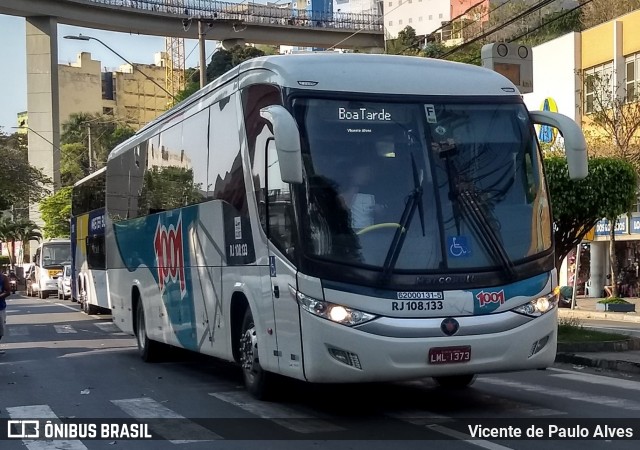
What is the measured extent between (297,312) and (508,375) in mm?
4969

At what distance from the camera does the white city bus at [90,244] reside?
1028 inches

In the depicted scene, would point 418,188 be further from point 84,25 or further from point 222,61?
point 222,61

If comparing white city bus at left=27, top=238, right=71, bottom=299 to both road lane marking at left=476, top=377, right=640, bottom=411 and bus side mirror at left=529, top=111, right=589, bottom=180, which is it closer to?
road lane marking at left=476, top=377, right=640, bottom=411

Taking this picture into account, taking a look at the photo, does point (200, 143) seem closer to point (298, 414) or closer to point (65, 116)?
point (298, 414)

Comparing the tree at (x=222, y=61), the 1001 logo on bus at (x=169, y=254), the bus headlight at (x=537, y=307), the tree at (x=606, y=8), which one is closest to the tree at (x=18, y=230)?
the tree at (x=222, y=61)

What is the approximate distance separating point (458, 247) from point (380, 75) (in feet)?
6.49

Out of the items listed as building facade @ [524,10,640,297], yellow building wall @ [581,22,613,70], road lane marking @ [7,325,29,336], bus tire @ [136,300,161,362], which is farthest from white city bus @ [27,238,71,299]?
bus tire @ [136,300,161,362]

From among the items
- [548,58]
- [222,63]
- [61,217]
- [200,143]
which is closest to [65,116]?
[222,63]

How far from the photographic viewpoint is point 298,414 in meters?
10.2

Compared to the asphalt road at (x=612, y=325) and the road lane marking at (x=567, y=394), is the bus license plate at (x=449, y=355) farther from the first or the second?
the asphalt road at (x=612, y=325)

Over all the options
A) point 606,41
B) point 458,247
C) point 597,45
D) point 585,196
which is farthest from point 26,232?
point 458,247

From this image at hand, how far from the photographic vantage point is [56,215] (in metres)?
67.7

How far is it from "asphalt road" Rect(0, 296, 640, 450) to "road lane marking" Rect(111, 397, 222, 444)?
14 mm

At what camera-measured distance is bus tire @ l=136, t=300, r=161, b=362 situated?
53.6 ft
